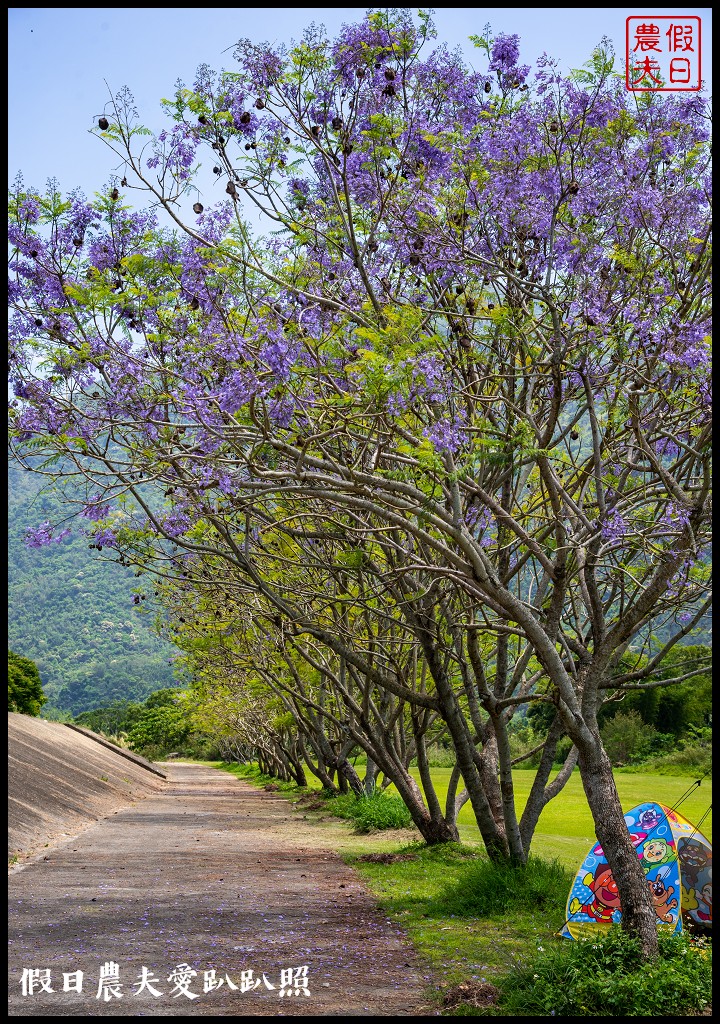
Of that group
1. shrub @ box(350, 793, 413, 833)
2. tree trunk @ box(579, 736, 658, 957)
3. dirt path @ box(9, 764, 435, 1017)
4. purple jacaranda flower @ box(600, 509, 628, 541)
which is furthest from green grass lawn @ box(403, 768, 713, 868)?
purple jacaranda flower @ box(600, 509, 628, 541)

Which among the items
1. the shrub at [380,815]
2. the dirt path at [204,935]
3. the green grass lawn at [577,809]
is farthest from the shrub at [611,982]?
the shrub at [380,815]

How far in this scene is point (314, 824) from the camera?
1894cm

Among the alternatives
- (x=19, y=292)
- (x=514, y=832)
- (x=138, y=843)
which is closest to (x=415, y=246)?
(x=19, y=292)

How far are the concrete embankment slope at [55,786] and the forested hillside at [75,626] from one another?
69.9m

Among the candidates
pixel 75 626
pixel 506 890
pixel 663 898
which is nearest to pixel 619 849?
pixel 663 898

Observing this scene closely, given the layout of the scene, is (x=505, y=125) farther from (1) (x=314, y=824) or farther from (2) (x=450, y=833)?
(1) (x=314, y=824)

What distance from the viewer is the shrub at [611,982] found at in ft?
17.8

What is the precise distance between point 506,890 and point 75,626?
3978 inches

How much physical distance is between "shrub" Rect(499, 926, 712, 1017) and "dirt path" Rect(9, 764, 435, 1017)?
26.6 inches

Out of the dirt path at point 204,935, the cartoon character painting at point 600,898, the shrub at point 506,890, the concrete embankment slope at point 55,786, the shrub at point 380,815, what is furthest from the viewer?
the shrub at point 380,815

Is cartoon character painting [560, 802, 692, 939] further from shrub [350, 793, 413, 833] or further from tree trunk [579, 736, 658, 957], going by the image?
shrub [350, 793, 413, 833]

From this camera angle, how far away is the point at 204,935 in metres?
7.93

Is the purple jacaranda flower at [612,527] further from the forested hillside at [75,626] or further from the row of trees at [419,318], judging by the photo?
the forested hillside at [75,626]

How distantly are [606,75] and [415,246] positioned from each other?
1882 millimetres
